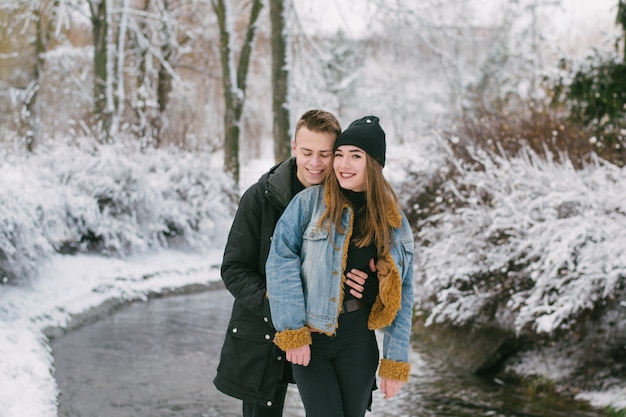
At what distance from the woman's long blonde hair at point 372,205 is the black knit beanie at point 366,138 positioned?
0.10 ft

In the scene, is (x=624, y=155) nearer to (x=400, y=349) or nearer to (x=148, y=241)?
(x=400, y=349)

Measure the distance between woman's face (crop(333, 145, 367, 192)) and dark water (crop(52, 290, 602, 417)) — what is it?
285 centimetres

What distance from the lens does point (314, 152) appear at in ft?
9.62

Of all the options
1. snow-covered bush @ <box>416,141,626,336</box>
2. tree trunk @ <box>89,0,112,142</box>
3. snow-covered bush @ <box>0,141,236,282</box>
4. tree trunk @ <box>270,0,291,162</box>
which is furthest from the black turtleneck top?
tree trunk @ <box>89,0,112,142</box>

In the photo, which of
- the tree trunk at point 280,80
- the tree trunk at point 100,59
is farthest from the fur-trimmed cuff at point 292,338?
the tree trunk at point 100,59

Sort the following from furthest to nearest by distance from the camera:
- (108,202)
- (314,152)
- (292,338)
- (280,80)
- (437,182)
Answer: (280,80), (108,202), (437,182), (314,152), (292,338)

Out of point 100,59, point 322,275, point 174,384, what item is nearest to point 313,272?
point 322,275

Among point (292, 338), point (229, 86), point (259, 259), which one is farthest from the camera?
point (229, 86)

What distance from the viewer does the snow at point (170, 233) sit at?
223 inches

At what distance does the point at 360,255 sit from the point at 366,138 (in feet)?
1.52

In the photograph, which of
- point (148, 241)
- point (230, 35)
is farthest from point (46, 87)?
point (148, 241)

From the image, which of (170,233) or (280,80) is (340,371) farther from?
(280,80)

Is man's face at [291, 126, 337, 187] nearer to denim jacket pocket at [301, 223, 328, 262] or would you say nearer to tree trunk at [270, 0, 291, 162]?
denim jacket pocket at [301, 223, 328, 262]

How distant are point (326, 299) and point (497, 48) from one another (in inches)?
1549
